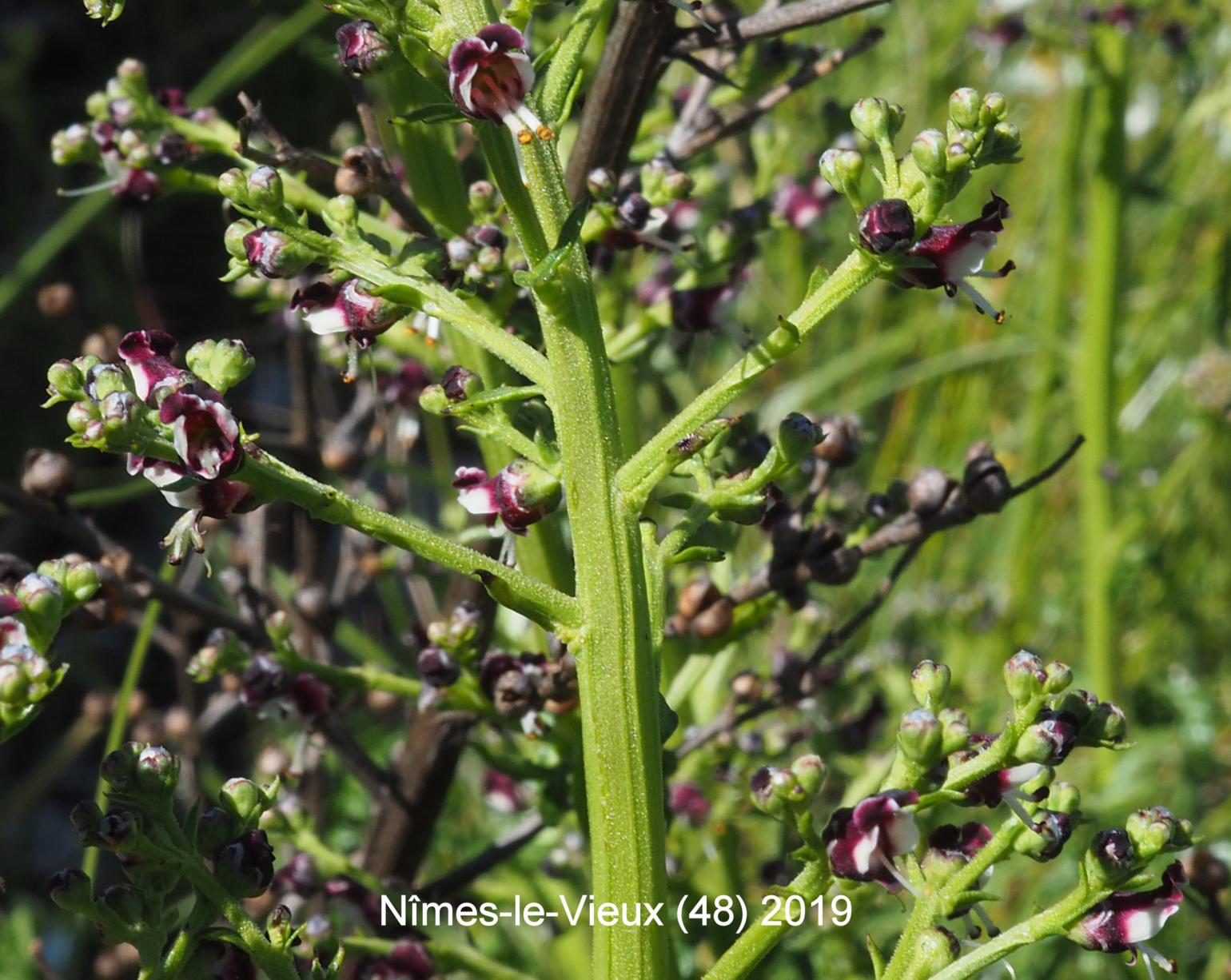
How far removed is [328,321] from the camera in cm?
98

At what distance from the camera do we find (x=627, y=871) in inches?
36.0

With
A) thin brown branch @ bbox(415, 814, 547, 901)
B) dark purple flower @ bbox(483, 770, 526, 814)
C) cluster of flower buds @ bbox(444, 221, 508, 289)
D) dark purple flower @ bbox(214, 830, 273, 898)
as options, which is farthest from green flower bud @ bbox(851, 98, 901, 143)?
dark purple flower @ bbox(483, 770, 526, 814)

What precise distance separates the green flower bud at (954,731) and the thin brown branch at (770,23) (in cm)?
52

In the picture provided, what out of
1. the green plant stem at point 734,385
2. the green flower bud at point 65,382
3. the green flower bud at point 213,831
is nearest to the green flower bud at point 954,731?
the green plant stem at point 734,385

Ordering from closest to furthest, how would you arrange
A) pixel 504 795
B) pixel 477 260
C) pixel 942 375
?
1. pixel 477 260
2. pixel 504 795
3. pixel 942 375

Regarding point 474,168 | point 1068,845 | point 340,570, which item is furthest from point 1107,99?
point 340,570

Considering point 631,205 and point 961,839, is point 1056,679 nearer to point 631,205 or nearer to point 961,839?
point 961,839

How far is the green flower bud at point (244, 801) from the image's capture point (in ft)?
3.13

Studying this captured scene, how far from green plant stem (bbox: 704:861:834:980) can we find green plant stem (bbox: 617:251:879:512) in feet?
0.89

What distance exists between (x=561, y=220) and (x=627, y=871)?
1.35 feet

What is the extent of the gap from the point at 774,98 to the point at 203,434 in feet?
2.25

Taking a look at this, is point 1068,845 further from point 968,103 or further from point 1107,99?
point 968,103

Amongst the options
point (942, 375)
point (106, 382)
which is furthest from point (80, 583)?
point (942, 375)

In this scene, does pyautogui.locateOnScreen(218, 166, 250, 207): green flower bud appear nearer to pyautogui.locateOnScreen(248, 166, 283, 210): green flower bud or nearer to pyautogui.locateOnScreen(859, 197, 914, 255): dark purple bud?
pyautogui.locateOnScreen(248, 166, 283, 210): green flower bud
